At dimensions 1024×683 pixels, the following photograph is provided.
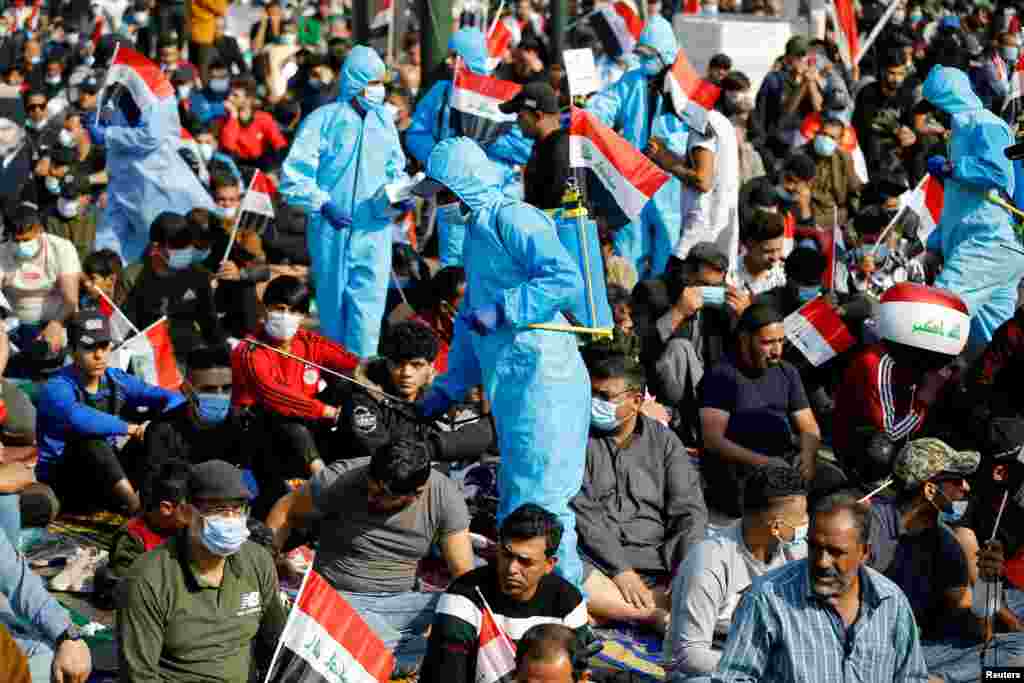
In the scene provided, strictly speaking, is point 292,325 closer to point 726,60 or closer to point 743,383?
point 743,383

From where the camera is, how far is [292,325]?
30.7ft

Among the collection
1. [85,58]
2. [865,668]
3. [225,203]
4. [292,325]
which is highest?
[865,668]

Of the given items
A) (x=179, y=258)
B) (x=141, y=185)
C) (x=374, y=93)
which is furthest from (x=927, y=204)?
(x=141, y=185)

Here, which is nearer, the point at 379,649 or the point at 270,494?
the point at 379,649

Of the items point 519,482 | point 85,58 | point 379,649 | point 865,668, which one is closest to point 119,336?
point 519,482

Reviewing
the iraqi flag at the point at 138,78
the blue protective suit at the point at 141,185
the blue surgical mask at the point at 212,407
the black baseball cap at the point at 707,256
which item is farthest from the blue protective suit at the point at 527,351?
the iraqi flag at the point at 138,78

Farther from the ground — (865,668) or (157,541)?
(865,668)

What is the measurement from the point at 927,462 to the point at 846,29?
10010 millimetres

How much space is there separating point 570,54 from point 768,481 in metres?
3.95

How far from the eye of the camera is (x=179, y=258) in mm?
12062

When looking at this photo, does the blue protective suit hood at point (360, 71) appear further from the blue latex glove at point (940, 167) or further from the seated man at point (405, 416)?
the blue latex glove at point (940, 167)

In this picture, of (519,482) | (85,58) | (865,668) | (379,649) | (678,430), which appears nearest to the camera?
(865,668)

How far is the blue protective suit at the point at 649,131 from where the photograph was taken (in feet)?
40.2

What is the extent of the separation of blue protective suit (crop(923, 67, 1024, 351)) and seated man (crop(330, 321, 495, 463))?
308 centimetres
